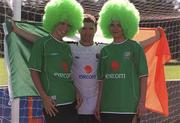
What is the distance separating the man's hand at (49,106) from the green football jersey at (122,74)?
0.49 metres

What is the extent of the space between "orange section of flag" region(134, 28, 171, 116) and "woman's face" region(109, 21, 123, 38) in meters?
1.26

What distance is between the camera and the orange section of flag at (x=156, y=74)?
563 centimetres

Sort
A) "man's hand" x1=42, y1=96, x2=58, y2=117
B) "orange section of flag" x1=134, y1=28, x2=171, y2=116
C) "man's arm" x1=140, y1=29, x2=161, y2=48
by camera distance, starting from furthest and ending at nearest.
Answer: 1. "orange section of flag" x1=134, y1=28, x2=171, y2=116
2. "man's arm" x1=140, y1=29, x2=161, y2=48
3. "man's hand" x1=42, y1=96, x2=58, y2=117

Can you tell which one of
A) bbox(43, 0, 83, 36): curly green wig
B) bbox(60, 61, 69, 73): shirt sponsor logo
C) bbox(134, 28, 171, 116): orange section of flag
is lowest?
bbox(134, 28, 171, 116): orange section of flag

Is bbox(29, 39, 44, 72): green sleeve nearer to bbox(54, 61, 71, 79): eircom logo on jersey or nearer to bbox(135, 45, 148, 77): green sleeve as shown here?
bbox(54, 61, 71, 79): eircom logo on jersey

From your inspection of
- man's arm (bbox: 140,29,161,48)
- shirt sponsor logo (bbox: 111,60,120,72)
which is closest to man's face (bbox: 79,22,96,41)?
shirt sponsor logo (bbox: 111,60,120,72)

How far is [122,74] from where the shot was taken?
4234 millimetres

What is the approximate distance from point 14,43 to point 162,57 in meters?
1.88

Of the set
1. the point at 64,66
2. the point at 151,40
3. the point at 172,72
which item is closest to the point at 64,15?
the point at 64,66

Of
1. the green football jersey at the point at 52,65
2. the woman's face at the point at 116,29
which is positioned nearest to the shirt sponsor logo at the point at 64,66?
the green football jersey at the point at 52,65

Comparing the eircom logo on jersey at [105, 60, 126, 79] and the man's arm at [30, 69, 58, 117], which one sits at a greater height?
the eircom logo on jersey at [105, 60, 126, 79]

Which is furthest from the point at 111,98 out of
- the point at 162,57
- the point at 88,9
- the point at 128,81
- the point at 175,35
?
the point at 175,35

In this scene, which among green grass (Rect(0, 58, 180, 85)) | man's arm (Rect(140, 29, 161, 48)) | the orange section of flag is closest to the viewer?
man's arm (Rect(140, 29, 161, 48))

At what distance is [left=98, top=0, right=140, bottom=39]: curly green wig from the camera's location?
4398 millimetres
